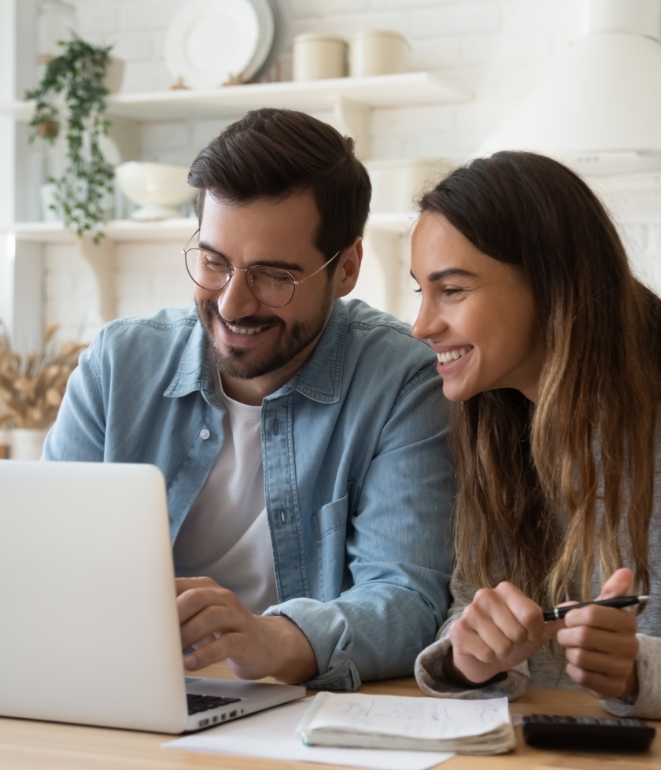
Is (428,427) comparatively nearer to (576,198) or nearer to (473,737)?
(576,198)

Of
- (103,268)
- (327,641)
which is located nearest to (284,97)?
(103,268)

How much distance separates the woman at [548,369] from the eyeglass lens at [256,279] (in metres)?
0.22

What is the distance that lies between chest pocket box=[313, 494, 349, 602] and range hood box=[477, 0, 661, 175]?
100cm

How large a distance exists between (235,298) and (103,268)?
74.0 inches

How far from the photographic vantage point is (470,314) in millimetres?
1310

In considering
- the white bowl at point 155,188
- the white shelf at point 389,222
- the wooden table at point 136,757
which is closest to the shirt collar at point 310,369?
the wooden table at point 136,757

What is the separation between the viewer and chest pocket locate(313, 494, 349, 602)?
56.6 inches

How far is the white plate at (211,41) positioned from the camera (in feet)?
9.57

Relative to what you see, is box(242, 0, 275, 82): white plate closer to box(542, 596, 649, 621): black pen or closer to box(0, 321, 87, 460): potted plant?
box(0, 321, 87, 460): potted plant

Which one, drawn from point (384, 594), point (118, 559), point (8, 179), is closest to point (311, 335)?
point (384, 594)

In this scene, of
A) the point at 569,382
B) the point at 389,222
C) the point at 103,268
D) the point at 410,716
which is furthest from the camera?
the point at 103,268

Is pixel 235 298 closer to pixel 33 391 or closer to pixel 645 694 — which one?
pixel 645 694

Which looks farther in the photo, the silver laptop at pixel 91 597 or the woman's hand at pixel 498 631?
the woman's hand at pixel 498 631

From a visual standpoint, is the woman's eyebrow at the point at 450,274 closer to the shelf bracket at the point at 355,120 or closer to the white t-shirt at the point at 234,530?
the white t-shirt at the point at 234,530
